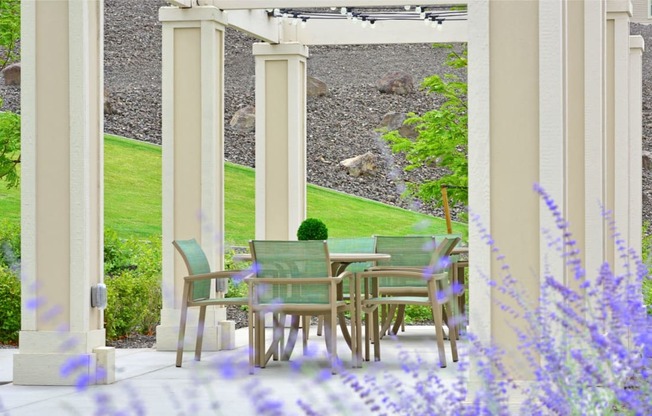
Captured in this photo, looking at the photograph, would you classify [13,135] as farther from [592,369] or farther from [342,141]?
[342,141]

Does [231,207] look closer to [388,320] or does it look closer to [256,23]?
[256,23]

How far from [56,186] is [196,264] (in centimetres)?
136

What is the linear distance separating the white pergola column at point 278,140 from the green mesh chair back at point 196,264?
3.40m

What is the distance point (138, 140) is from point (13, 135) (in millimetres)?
16674

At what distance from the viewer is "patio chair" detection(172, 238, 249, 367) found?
7.61m

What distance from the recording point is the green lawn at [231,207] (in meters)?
23.8

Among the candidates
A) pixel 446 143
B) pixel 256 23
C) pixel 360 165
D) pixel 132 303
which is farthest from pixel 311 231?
pixel 360 165

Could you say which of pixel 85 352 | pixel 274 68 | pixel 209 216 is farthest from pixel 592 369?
pixel 274 68

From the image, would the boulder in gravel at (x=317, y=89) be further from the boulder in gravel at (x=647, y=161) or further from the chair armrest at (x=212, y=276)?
the chair armrest at (x=212, y=276)

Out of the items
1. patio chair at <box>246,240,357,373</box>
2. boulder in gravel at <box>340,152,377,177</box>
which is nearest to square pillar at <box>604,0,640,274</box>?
patio chair at <box>246,240,357,373</box>

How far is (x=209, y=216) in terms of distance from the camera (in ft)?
29.5

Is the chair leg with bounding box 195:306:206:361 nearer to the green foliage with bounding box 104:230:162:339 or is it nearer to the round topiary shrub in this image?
the round topiary shrub

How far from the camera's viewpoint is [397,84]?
33.0 meters

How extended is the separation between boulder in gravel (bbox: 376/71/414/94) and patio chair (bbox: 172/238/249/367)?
25.3 meters
